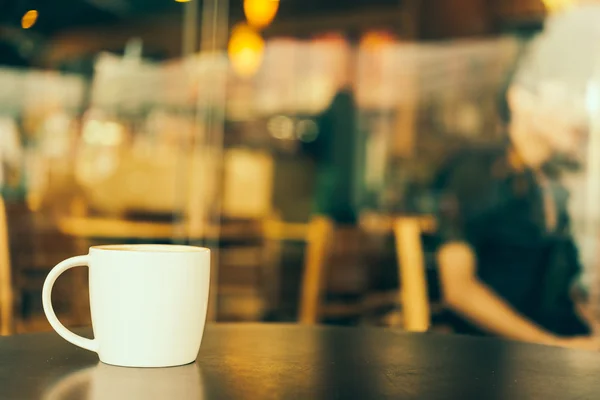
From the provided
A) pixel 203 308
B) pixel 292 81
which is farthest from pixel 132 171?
pixel 203 308

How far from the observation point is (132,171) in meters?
3.59

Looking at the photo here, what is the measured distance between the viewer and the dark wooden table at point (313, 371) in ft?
1.71

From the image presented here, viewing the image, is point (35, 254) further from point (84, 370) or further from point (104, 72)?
point (84, 370)

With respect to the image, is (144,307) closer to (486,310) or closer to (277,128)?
(486,310)

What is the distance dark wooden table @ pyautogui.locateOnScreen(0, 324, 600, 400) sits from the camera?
0.52m

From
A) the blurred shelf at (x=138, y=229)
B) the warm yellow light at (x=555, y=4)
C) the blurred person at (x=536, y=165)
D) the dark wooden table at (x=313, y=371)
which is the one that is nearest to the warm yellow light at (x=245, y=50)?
the blurred shelf at (x=138, y=229)

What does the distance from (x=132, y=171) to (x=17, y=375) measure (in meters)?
3.11

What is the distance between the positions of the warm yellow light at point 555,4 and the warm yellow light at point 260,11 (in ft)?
4.15

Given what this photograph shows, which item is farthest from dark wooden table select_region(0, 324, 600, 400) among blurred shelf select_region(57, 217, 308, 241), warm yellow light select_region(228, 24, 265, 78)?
warm yellow light select_region(228, 24, 265, 78)

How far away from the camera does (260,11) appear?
3.73 m

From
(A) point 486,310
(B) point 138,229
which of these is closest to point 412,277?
(A) point 486,310

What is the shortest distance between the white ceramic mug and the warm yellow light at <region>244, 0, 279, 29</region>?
3.20 metres

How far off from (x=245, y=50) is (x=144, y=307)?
3.15 m

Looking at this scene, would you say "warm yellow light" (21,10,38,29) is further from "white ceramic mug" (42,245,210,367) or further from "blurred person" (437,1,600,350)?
"white ceramic mug" (42,245,210,367)
